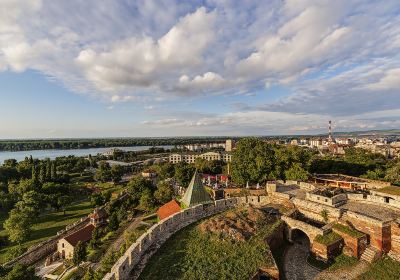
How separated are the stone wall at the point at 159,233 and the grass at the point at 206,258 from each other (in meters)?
0.48

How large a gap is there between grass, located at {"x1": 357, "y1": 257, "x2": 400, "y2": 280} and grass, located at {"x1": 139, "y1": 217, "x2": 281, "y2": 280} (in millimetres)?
4546

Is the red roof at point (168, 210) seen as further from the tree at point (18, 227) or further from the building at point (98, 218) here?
the tree at point (18, 227)

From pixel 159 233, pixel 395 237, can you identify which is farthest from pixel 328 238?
pixel 159 233

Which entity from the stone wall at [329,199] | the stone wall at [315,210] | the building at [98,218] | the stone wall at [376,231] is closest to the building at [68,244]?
the building at [98,218]

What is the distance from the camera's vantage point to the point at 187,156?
98688mm

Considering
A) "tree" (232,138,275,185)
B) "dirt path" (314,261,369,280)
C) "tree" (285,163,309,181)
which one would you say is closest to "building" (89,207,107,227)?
"tree" (232,138,275,185)

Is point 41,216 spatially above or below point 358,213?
below

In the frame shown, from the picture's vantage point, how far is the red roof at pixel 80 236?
23281mm

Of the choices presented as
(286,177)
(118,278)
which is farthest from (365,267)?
(286,177)

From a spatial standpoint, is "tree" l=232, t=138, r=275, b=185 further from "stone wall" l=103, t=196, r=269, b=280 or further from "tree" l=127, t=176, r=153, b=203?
"tree" l=127, t=176, r=153, b=203

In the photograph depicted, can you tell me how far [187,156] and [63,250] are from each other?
249 ft

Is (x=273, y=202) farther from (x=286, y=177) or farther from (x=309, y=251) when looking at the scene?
(x=286, y=177)

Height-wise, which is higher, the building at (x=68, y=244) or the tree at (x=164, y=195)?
the tree at (x=164, y=195)

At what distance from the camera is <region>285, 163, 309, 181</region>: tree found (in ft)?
88.9
